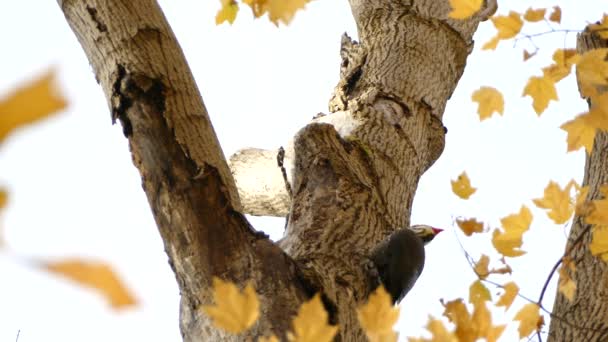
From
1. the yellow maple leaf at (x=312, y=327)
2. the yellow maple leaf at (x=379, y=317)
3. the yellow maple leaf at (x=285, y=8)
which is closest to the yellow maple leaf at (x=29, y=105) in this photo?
the yellow maple leaf at (x=312, y=327)

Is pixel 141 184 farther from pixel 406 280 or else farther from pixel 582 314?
pixel 582 314

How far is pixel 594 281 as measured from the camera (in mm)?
2275

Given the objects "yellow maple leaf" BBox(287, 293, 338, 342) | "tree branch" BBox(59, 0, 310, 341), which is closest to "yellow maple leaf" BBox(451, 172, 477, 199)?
"tree branch" BBox(59, 0, 310, 341)

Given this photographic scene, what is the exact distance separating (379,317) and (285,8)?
790 mm

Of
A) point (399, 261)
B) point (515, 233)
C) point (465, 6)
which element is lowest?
point (399, 261)

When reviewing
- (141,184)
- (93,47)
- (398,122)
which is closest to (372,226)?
(398,122)

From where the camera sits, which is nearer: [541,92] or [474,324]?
[474,324]

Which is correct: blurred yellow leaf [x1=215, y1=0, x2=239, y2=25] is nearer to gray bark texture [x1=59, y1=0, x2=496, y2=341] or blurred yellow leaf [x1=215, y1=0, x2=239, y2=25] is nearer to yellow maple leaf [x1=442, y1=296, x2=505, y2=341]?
gray bark texture [x1=59, y1=0, x2=496, y2=341]

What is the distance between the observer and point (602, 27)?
2.32 m

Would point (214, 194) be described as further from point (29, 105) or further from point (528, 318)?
point (29, 105)

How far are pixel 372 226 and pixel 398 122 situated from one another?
0.55 meters

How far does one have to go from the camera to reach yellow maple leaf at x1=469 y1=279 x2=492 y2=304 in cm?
214

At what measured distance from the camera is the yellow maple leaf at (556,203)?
2.18 metres

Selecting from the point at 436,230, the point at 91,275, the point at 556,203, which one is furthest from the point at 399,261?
the point at 91,275
